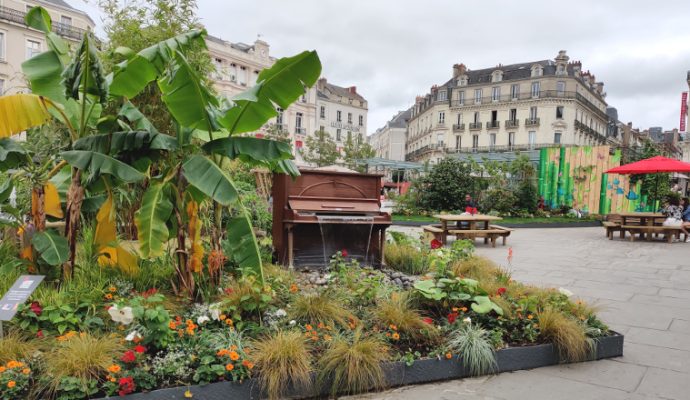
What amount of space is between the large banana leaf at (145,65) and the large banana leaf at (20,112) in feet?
2.46

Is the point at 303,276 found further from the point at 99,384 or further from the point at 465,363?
the point at 99,384

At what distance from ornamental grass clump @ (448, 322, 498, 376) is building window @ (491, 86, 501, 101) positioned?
5528cm

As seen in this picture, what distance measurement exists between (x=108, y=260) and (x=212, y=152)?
1700 mm

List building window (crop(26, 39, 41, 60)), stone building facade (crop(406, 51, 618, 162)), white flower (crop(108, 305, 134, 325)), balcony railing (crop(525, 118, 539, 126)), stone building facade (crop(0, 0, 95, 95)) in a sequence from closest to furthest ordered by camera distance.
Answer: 1. white flower (crop(108, 305, 134, 325))
2. stone building facade (crop(0, 0, 95, 95))
3. building window (crop(26, 39, 41, 60))
4. stone building facade (crop(406, 51, 618, 162))
5. balcony railing (crop(525, 118, 539, 126))

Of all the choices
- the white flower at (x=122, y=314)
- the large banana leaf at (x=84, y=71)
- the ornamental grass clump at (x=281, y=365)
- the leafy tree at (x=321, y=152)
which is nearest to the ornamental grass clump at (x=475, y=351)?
the ornamental grass clump at (x=281, y=365)

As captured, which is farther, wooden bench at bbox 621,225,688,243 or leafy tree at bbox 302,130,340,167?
leafy tree at bbox 302,130,340,167

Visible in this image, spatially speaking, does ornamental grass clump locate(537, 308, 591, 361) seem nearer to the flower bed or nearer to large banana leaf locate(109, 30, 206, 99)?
the flower bed

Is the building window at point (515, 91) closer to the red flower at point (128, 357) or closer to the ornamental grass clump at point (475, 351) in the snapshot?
the ornamental grass clump at point (475, 351)

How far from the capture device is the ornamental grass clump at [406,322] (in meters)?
3.65

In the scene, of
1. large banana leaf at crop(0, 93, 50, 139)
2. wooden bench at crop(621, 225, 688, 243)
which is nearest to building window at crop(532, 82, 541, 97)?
wooden bench at crop(621, 225, 688, 243)

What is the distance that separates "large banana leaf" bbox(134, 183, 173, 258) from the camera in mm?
3686

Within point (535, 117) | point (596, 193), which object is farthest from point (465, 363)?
point (535, 117)

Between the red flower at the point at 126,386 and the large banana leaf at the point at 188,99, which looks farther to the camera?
the large banana leaf at the point at 188,99

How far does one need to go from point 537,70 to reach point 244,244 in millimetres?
56125
